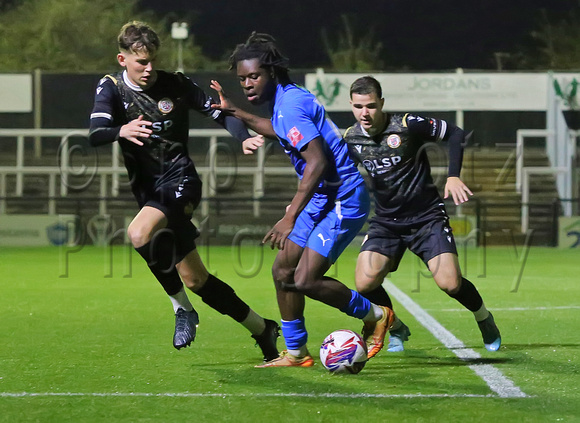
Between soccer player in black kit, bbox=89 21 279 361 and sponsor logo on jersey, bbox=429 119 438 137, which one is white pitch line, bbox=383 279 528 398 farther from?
sponsor logo on jersey, bbox=429 119 438 137

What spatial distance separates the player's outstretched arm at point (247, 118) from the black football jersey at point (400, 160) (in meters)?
0.86

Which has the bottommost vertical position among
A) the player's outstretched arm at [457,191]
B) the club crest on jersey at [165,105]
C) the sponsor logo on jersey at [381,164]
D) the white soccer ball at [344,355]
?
the white soccer ball at [344,355]

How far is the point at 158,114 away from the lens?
5949mm

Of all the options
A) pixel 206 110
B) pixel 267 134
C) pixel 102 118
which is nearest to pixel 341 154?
pixel 267 134

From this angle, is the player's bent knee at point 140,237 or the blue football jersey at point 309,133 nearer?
the blue football jersey at point 309,133

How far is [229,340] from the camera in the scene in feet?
23.4

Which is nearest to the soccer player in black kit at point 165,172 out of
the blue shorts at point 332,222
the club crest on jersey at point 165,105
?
the club crest on jersey at point 165,105

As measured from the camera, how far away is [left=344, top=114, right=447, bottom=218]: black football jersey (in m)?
6.39

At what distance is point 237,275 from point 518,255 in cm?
659

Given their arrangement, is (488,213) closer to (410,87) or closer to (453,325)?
(410,87)

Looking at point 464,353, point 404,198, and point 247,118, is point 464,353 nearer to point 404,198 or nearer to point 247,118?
point 404,198

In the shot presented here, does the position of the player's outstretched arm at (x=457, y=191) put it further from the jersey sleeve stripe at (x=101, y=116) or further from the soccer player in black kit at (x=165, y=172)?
the jersey sleeve stripe at (x=101, y=116)

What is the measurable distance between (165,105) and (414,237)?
1.85 metres

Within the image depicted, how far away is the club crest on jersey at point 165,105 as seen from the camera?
234 inches
